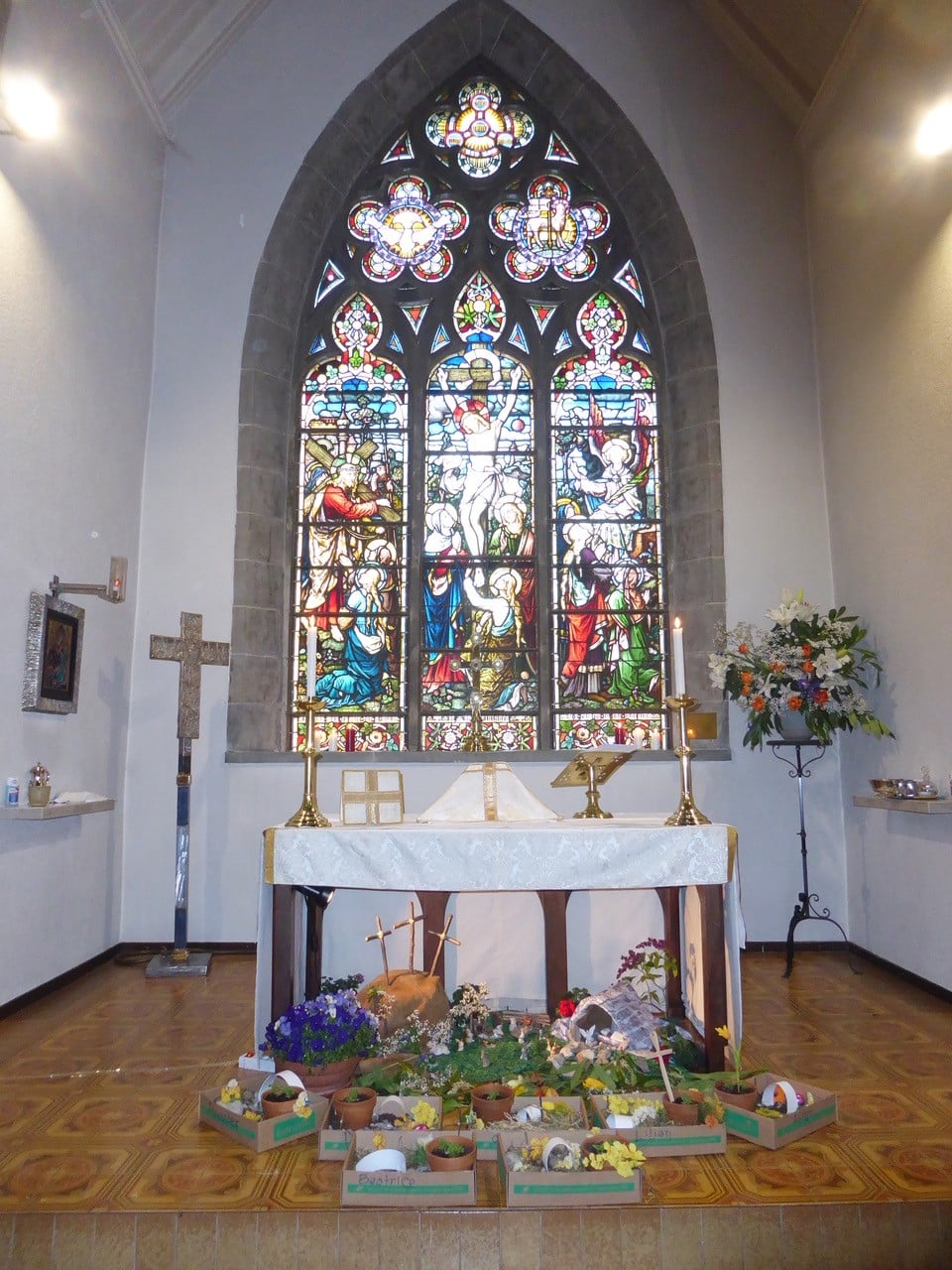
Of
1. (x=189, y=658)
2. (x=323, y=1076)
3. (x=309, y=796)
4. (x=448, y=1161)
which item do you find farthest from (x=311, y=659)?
(x=189, y=658)

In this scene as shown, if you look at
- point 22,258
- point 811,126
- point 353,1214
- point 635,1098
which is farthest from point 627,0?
point 353,1214

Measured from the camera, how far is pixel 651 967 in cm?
348

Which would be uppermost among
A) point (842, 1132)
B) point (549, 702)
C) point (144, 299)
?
point (144, 299)

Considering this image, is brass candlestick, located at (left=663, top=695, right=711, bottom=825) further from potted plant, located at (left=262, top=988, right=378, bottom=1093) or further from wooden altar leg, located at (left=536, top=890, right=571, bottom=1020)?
potted plant, located at (left=262, top=988, right=378, bottom=1093)

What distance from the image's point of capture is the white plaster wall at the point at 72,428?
4.35 m

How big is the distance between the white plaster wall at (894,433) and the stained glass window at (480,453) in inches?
54.4

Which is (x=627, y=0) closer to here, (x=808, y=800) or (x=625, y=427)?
(x=625, y=427)

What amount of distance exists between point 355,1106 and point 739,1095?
1142mm

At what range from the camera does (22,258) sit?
443 cm

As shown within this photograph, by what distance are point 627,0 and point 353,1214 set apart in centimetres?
766

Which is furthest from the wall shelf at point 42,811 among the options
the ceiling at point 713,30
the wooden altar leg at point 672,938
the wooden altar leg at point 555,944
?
the ceiling at point 713,30

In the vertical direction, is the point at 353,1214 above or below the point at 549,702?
below

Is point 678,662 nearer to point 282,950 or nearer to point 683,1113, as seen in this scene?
point 683,1113

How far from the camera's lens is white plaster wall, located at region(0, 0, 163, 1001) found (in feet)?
14.3
